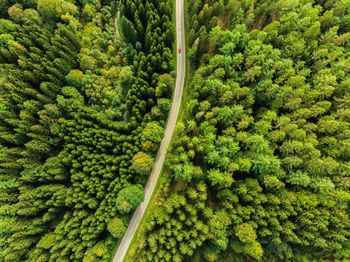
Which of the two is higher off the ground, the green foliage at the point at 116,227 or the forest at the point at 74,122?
the forest at the point at 74,122

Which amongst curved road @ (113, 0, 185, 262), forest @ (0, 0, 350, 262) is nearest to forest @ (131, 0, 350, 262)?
forest @ (0, 0, 350, 262)

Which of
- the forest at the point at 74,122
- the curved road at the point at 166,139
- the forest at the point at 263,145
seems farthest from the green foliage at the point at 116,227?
the forest at the point at 263,145

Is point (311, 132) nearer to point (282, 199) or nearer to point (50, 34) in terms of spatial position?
point (282, 199)

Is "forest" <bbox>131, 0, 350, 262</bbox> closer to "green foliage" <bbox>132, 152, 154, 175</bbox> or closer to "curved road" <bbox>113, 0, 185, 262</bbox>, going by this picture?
"curved road" <bbox>113, 0, 185, 262</bbox>

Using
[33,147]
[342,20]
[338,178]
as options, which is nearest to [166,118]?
[33,147]

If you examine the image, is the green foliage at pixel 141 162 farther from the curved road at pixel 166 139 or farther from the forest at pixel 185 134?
the curved road at pixel 166 139
